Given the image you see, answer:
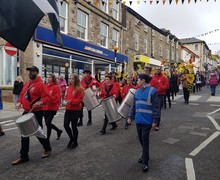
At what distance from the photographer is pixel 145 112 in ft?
15.4

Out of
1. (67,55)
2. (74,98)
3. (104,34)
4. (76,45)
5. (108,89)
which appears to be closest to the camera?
(74,98)

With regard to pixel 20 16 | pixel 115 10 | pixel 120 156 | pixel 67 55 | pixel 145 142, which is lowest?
pixel 120 156

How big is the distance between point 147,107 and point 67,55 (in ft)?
47.9

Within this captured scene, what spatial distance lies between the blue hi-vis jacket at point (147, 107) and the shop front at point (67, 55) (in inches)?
461

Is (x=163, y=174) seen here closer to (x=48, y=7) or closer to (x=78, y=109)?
(x=78, y=109)

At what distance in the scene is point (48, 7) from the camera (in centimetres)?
240

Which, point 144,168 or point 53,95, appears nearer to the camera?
point 144,168

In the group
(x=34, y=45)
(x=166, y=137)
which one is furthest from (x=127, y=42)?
(x=166, y=137)

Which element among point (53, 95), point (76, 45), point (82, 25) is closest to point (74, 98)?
point (53, 95)

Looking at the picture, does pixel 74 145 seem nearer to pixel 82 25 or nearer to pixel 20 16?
pixel 20 16

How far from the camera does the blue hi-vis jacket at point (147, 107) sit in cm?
468

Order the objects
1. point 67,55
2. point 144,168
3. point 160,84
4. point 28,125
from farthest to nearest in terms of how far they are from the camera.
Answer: point 67,55 < point 160,84 < point 28,125 < point 144,168

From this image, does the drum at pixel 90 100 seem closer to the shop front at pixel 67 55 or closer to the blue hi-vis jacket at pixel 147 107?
the blue hi-vis jacket at pixel 147 107

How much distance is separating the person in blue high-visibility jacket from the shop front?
11.7 meters
